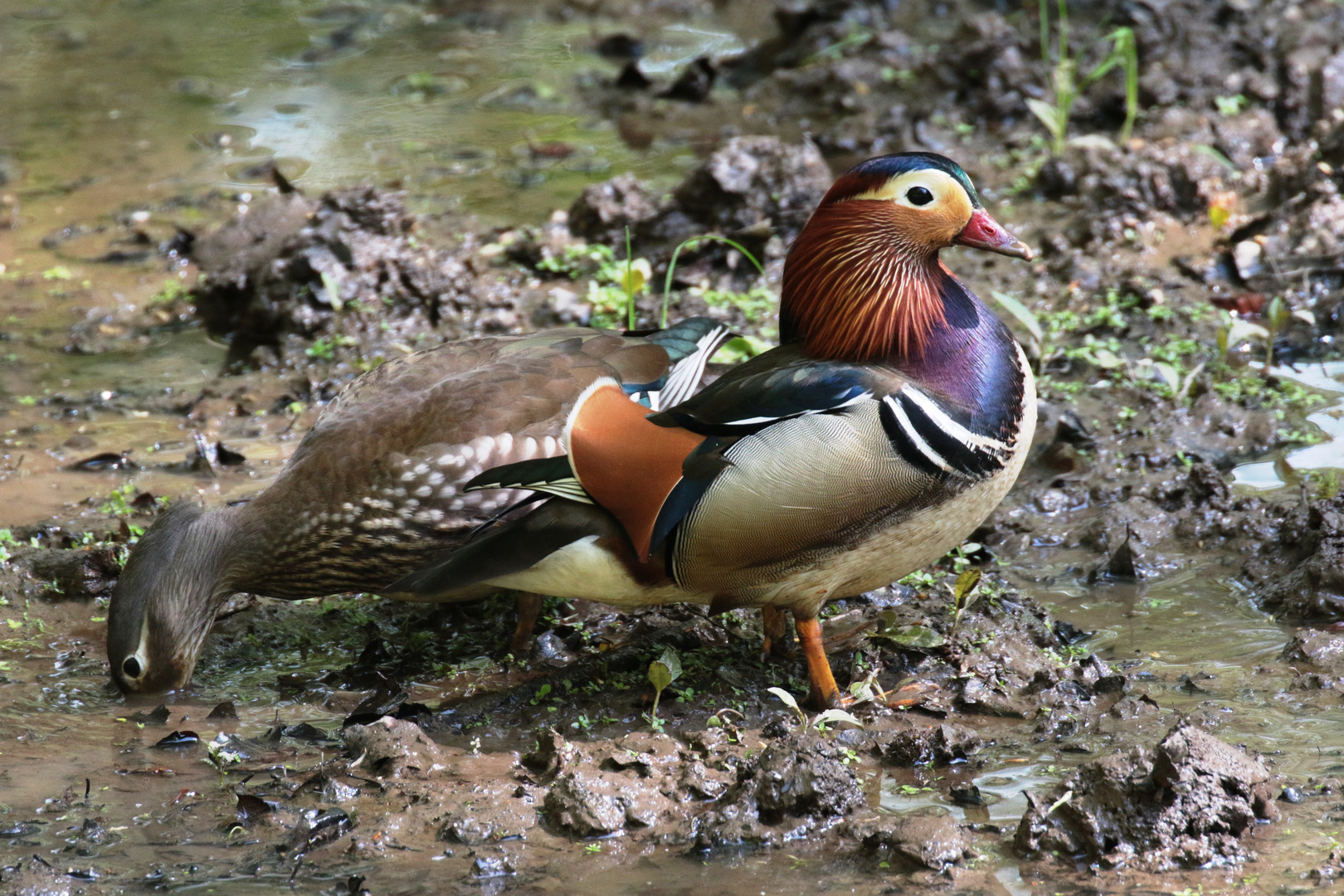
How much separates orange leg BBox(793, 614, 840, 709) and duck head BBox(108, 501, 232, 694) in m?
1.65

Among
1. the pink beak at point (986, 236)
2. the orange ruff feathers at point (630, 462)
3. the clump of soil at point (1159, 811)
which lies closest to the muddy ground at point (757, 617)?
the clump of soil at point (1159, 811)

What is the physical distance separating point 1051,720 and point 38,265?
16.6 feet

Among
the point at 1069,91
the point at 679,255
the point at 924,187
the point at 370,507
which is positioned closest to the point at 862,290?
the point at 924,187

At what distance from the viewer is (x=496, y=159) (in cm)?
700

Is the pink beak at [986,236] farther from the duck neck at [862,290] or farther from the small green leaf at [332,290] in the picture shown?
the small green leaf at [332,290]

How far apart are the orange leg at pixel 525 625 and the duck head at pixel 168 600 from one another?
2.73 feet

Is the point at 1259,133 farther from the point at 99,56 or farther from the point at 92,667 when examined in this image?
the point at 99,56

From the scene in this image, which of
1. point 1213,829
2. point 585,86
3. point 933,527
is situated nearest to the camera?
point 1213,829

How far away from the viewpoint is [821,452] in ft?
9.96

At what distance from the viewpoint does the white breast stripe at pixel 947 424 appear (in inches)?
121

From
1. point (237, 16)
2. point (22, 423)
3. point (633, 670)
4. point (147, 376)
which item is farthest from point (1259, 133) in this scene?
point (237, 16)

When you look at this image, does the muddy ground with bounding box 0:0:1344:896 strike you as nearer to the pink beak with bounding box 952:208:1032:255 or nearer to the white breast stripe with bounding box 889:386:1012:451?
the white breast stripe with bounding box 889:386:1012:451

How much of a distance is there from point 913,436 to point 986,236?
0.59 metres

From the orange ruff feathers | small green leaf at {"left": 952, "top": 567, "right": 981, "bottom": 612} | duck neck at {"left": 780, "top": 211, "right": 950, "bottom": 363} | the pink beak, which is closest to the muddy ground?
small green leaf at {"left": 952, "top": 567, "right": 981, "bottom": 612}
